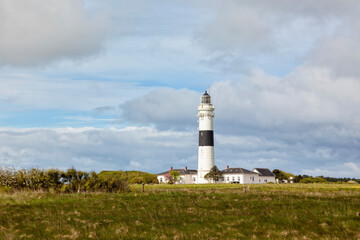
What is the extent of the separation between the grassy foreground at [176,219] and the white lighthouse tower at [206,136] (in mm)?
75848

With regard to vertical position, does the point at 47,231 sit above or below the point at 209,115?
below

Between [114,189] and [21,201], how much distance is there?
13.1 m

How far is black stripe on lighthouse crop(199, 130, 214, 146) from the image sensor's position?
358ft

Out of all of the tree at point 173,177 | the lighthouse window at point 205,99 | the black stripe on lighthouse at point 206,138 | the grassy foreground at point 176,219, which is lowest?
the grassy foreground at point 176,219

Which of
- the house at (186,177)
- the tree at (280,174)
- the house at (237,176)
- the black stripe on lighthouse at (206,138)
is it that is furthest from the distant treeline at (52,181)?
the tree at (280,174)

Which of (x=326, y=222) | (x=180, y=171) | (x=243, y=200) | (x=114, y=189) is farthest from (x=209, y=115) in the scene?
(x=326, y=222)

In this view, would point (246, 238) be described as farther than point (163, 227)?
No

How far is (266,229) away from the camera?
21.6 metres

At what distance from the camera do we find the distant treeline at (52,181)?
42.8m

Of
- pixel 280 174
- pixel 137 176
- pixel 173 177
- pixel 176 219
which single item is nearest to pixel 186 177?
pixel 173 177

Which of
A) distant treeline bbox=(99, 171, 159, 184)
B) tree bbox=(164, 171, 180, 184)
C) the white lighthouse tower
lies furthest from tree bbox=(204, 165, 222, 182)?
tree bbox=(164, 171, 180, 184)

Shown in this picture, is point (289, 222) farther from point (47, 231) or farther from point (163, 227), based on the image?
point (47, 231)


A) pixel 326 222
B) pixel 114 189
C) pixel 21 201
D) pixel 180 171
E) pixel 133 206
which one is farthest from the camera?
pixel 180 171

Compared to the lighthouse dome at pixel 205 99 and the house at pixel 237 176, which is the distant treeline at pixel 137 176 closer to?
the house at pixel 237 176
